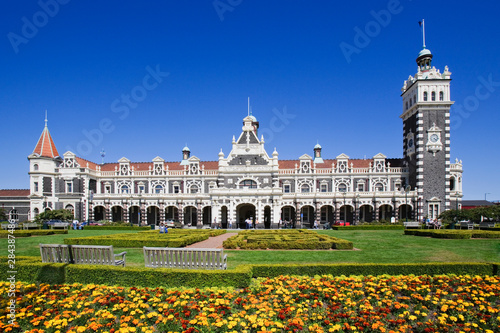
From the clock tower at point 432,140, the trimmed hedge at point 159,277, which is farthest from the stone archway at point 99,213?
the clock tower at point 432,140

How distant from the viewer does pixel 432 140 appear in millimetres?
50625

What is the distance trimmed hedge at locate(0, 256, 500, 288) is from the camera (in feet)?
36.3

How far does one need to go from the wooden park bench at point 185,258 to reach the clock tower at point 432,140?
46.3 m

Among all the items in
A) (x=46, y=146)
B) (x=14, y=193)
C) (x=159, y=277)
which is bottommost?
(x=159, y=277)

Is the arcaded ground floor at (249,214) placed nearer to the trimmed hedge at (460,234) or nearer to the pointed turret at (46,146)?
the pointed turret at (46,146)

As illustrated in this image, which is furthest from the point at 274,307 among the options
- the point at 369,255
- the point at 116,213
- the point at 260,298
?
the point at 116,213

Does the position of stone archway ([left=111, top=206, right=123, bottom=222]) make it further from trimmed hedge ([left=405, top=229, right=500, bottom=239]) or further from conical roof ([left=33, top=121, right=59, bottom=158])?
trimmed hedge ([left=405, top=229, right=500, bottom=239])

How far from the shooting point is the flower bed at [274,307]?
26.6 feet

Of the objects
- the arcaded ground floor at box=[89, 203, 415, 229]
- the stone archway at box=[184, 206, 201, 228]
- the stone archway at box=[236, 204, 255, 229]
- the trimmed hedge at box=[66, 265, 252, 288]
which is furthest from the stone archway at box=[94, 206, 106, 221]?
the trimmed hedge at box=[66, 265, 252, 288]

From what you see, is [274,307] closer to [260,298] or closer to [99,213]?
[260,298]

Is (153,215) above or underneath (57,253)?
underneath

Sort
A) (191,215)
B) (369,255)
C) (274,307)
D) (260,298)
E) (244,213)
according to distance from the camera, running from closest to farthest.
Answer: (274,307)
(260,298)
(369,255)
(244,213)
(191,215)

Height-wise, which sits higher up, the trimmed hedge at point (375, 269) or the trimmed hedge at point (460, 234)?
the trimmed hedge at point (375, 269)

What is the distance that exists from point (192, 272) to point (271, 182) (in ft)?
133
